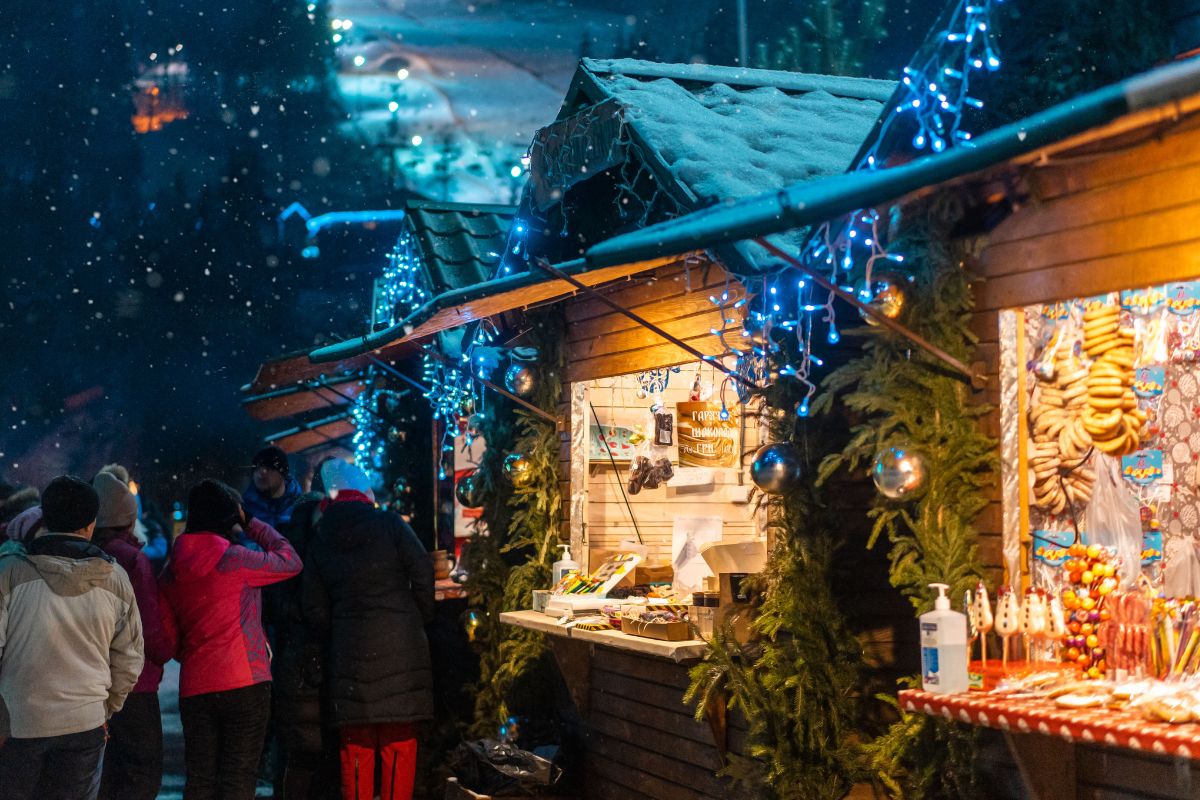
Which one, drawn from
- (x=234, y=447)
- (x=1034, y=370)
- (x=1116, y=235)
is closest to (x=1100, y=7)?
(x=1116, y=235)

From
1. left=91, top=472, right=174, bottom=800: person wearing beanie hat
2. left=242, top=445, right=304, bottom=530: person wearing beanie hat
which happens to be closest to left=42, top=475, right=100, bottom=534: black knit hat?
left=91, top=472, right=174, bottom=800: person wearing beanie hat

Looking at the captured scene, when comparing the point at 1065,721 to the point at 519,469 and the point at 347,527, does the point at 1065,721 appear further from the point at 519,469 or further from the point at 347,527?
the point at 519,469

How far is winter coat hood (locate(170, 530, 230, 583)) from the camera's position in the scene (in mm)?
6836

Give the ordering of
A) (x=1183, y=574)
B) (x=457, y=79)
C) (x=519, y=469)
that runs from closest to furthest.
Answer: (x=1183, y=574) → (x=519, y=469) → (x=457, y=79)

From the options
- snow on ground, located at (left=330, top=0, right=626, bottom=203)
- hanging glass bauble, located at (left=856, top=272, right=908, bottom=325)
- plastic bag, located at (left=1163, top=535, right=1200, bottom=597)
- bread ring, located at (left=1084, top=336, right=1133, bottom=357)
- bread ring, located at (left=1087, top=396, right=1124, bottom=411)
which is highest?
snow on ground, located at (left=330, top=0, right=626, bottom=203)

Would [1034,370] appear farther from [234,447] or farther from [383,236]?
[234,447]

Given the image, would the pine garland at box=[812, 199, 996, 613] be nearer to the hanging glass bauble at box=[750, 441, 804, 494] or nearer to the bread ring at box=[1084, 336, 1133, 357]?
the hanging glass bauble at box=[750, 441, 804, 494]

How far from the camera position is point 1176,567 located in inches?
209

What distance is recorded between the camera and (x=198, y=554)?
6832mm

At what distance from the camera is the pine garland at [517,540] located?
855cm

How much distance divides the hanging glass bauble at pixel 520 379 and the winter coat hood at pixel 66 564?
345 centimetres

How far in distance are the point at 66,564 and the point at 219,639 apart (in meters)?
1.37

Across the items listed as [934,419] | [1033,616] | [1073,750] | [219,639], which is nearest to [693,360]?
[934,419]

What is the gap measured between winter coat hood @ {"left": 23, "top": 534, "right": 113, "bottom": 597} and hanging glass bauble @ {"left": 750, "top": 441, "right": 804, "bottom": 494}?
3132 millimetres
